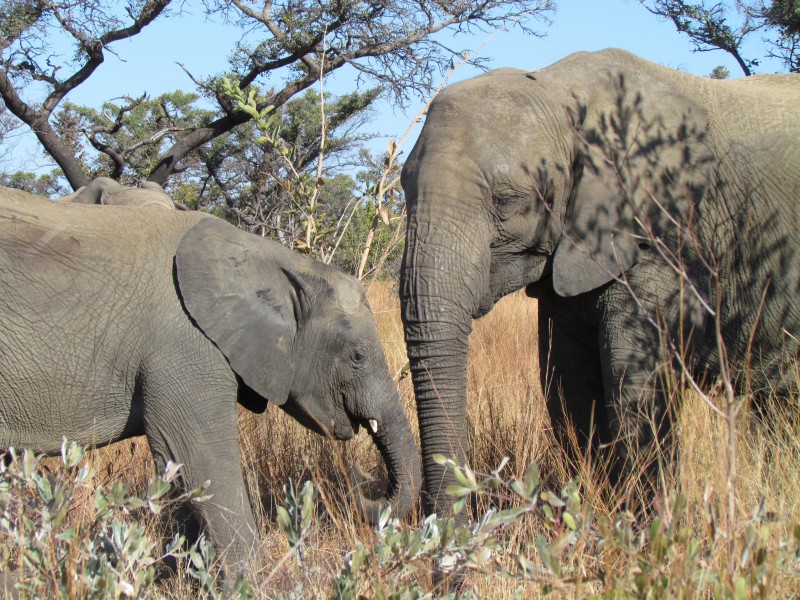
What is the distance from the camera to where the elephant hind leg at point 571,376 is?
208 inches

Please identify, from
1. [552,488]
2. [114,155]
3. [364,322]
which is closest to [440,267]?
[364,322]

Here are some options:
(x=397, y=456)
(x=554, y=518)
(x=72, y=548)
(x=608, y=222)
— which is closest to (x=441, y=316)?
(x=397, y=456)

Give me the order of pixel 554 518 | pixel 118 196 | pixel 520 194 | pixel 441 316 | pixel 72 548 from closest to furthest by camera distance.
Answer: pixel 72 548, pixel 554 518, pixel 441 316, pixel 520 194, pixel 118 196

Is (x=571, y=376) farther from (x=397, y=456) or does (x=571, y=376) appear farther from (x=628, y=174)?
(x=628, y=174)

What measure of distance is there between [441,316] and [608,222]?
2.88 ft

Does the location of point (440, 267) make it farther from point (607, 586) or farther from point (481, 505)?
point (607, 586)

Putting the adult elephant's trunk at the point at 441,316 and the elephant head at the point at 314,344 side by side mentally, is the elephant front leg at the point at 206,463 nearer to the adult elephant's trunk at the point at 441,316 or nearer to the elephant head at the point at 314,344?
the elephant head at the point at 314,344

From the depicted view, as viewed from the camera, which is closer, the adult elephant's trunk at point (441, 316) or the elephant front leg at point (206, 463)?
the elephant front leg at point (206, 463)

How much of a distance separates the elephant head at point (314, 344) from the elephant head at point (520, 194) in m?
0.31

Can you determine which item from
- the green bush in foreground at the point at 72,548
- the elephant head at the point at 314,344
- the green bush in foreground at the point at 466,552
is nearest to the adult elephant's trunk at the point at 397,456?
the elephant head at the point at 314,344

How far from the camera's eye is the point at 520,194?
4645mm

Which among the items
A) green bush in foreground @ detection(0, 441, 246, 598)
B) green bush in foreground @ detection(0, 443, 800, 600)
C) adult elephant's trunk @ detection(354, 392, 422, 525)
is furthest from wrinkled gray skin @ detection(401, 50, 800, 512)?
green bush in foreground @ detection(0, 441, 246, 598)

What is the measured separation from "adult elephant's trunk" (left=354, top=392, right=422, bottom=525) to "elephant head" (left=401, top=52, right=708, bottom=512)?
28cm

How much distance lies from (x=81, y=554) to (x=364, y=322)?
2005mm
